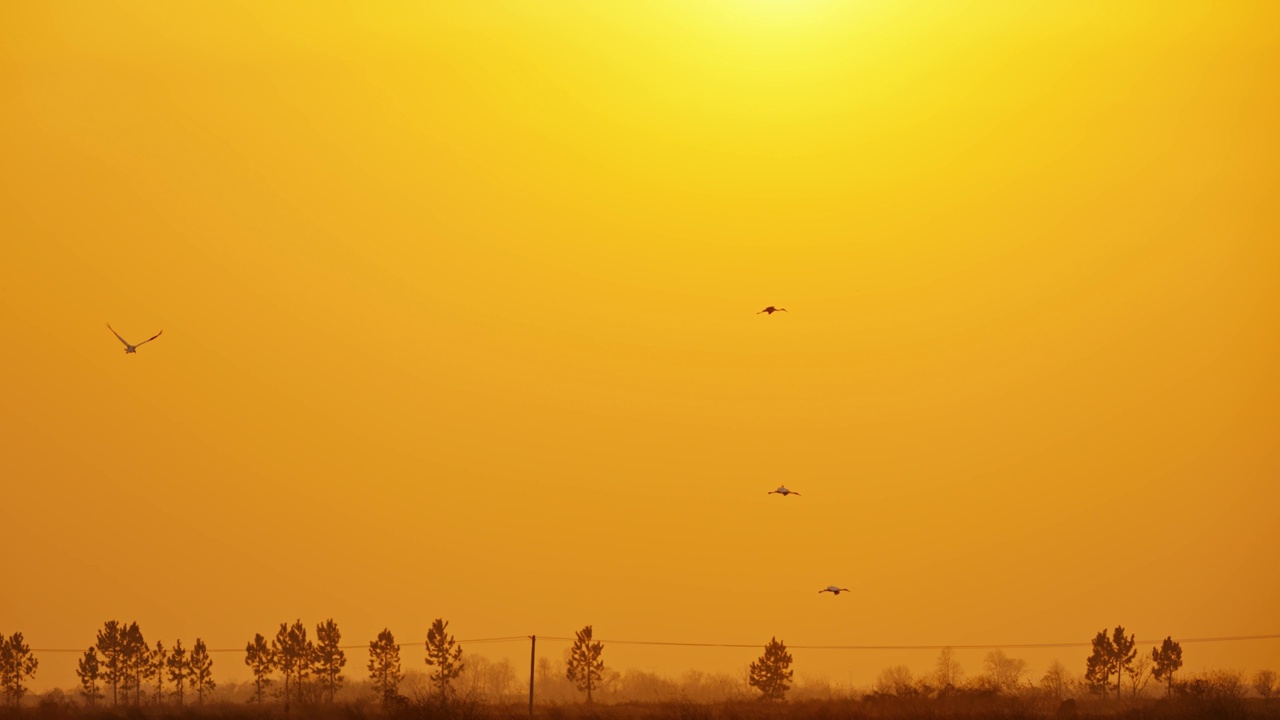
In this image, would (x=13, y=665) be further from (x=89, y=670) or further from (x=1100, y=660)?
(x=1100, y=660)

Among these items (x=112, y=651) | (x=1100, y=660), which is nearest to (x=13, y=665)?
(x=112, y=651)

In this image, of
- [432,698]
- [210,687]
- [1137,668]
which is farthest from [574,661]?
[432,698]

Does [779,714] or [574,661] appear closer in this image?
[779,714]

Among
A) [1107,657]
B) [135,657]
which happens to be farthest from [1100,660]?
[135,657]

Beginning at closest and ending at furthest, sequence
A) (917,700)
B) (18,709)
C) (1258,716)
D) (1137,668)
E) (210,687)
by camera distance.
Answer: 1. (1258,716)
2. (917,700)
3. (18,709)
4. (1137,668)
5. (210,687)

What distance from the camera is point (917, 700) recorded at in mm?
95750

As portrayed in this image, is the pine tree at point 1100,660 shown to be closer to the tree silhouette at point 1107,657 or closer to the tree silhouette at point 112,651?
the tree silhouette at point 1107,657

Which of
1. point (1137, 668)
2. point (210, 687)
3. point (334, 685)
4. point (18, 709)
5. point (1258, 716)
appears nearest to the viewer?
point (1258, 716)

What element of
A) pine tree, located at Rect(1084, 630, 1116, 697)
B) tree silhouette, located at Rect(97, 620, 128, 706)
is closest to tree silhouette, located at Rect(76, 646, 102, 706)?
tree silhouette, located at Rect(97, 620, 128, 706)

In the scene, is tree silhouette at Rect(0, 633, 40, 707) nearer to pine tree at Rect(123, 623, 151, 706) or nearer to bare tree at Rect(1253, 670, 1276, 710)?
pine tree at Rect(123, 623, 151, 706)

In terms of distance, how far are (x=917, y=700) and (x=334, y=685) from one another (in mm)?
84442

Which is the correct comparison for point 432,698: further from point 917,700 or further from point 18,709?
point 18,709

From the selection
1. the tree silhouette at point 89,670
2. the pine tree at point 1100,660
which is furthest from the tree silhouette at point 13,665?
the pine tree at point 1100,660

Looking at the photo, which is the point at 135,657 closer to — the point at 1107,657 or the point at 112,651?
the point at 112,651
